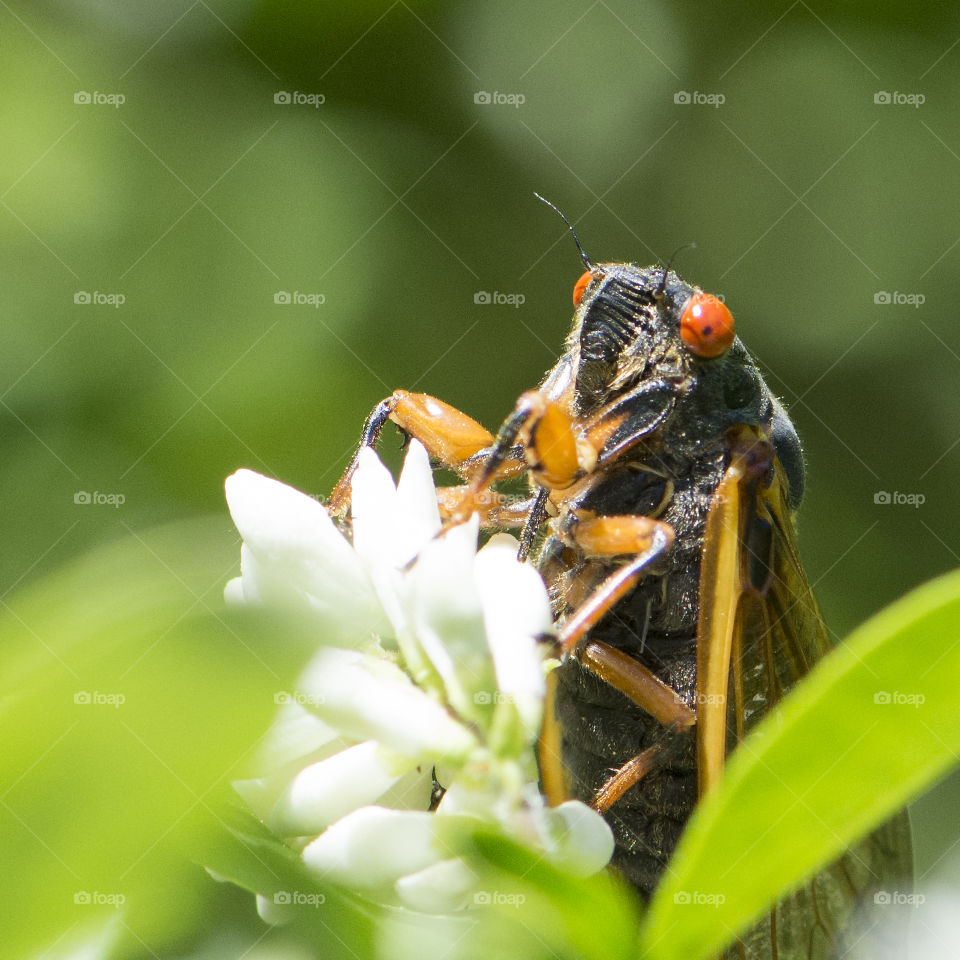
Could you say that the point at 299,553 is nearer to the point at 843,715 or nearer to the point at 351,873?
the point at 351,873

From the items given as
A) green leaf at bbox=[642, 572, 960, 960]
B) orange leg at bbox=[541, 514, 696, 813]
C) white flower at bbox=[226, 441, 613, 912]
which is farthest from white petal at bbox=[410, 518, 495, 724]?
orange leg at bbox=[541, 514, 696, 813]

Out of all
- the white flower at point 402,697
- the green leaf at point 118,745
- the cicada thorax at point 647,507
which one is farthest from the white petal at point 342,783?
the cicada thorax at point 647,507

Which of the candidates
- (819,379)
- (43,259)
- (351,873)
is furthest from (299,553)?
(819,379)

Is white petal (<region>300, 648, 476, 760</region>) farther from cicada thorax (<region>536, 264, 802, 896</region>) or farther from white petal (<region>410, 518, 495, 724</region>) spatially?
cicada thorax (<region>536, 264, 802, 896</region>)

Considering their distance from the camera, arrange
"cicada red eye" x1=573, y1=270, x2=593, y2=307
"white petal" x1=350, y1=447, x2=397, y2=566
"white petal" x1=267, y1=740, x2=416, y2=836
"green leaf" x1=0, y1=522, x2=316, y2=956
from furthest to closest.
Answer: "cicada red eye" x1=573, y1=270, x2=593, y2=307 < "white petal" x1=350, y1=447, x2=397, y2=566 < "white petal" x1=267, y1=740, x2=416, y2=836 < "green leaf" x1=0, y1=522, x2=316, y2=956

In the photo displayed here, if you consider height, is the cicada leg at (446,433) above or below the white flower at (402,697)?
above

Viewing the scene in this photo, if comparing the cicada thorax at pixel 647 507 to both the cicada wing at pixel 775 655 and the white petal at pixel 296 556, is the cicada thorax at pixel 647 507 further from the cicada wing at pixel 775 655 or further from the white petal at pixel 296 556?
the white petal at pixel 296 556
